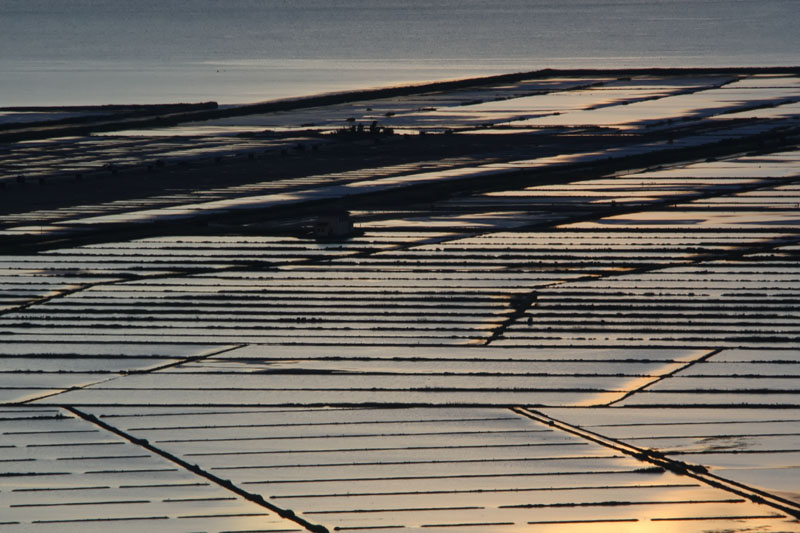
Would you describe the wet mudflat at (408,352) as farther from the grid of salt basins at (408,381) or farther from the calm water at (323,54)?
the calm water at (323,54)

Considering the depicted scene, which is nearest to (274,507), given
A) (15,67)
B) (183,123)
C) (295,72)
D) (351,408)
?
(351,408)

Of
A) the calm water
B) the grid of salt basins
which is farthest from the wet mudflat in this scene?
the calm water

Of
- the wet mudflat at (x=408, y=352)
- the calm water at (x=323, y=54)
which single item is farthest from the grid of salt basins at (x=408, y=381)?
the calm water at (x=323, y=54)

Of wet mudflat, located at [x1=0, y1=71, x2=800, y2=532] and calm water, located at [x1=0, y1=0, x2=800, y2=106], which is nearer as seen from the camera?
wet mudflat, located at [x1=0, y1=71, x2=800, y2=532]

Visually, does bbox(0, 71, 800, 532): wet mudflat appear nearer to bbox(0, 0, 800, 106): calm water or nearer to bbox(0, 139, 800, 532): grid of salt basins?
bbox(0, 139, 800, 532): grid of salt basins

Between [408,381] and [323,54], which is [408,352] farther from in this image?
[323,54]

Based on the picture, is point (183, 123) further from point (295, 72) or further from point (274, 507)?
point (295, 72)

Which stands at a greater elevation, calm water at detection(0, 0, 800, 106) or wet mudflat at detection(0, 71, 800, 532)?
calm water at detection(0, 0, 800, 106)

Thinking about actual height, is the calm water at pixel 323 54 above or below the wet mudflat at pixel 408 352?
above

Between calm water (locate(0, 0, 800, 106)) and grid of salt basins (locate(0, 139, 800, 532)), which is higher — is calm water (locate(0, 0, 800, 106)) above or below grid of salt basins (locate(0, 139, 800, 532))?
above
